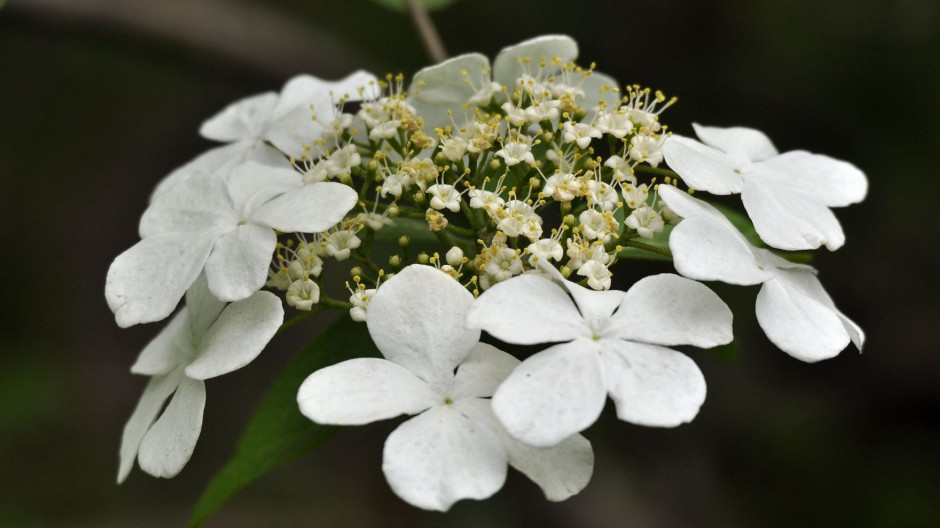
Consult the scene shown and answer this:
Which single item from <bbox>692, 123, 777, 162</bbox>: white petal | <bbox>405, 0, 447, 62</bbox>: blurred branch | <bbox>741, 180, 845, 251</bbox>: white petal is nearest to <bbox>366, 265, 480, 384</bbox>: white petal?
<bbox>741, 180, 845, 251</bbox>: white petal

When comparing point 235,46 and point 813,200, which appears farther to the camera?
point 235,46

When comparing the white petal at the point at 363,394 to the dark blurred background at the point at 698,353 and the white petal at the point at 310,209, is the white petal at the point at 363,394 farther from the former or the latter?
the dark blurred background at the point at 698,353

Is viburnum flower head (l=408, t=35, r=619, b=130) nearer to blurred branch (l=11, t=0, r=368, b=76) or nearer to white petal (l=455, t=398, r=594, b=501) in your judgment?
white petal (l=455, t=398, r=594, b=501)

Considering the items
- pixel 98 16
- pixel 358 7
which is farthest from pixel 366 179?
pixel 358 7

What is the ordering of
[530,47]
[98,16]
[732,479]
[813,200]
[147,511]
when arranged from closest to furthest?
[813,200] < [530,47] < [98,16] < [732,479] < [147,511]

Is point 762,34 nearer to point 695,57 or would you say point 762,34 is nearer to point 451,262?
point 695,57

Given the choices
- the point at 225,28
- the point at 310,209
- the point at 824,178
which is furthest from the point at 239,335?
the point at 225,28
